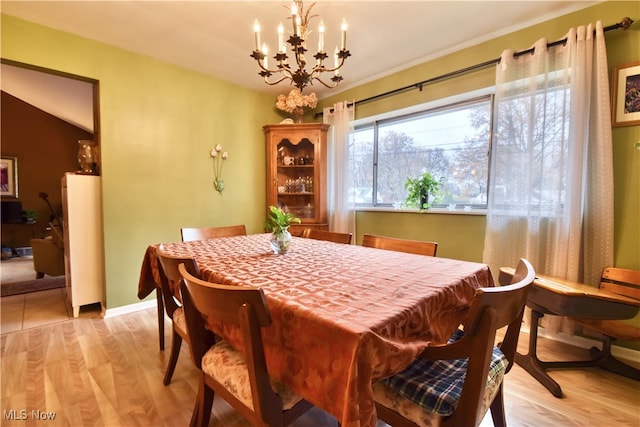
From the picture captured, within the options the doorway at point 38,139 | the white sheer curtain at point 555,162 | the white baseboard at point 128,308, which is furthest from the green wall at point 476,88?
the doorway at point 38,139

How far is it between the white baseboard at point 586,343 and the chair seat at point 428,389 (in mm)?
1596

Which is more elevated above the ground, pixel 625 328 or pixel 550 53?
pixel 550 53

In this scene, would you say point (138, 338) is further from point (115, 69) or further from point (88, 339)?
point (115, 69)

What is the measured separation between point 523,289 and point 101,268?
10.7ft

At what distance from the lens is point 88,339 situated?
2.18 metres

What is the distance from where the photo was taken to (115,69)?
8.43 feet

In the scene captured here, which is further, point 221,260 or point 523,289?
point 221,260

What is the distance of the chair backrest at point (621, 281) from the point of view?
1.71m

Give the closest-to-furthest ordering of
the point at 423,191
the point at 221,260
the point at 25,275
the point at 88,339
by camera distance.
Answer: the point at 221,260
the point at 88,339
the point at 423,191
the point at 25,275

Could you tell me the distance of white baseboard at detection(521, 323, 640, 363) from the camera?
6.09 feet

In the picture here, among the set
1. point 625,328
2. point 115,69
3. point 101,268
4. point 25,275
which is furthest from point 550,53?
point 25,275

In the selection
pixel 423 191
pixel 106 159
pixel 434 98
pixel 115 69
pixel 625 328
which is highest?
pixel 115 69

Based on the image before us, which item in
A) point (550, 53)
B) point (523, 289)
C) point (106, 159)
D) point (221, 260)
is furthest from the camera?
point (106, 159)

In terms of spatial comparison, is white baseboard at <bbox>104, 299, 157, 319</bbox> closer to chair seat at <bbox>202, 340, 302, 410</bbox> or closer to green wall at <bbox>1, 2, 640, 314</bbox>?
green wall at <bbox>1, 2, 640, 314</bbox>
